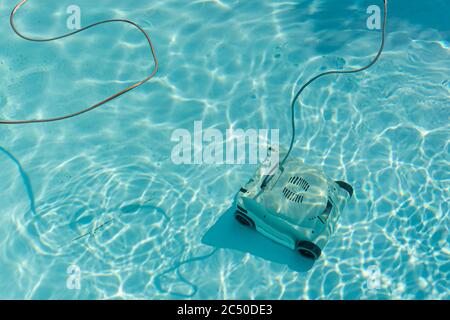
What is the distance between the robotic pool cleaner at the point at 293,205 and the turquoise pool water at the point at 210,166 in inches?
11.0

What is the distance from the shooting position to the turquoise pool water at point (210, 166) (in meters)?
3.94

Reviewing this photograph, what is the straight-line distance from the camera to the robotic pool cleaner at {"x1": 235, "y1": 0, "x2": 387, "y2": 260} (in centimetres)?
364

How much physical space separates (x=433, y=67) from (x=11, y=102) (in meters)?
4.47

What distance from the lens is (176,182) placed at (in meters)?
4.31

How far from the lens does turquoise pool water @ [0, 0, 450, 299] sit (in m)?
3.94

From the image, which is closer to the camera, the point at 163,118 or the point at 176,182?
the point at 176,182

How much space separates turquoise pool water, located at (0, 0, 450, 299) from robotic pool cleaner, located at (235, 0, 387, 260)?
11.0 inches

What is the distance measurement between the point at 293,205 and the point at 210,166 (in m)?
1.07

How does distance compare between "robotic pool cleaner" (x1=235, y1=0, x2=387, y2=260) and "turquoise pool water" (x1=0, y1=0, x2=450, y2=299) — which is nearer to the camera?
"robotic pool cleaner" (x1=235, y1=0, x2=387, y2=260)

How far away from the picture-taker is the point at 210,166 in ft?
14.5

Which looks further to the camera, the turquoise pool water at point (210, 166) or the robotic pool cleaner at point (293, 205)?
the turquoise pool water at point (210, 166)

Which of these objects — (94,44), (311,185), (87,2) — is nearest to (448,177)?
(311,185)

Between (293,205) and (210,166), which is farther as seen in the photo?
(210,166)

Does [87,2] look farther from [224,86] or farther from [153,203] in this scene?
[153,203]
